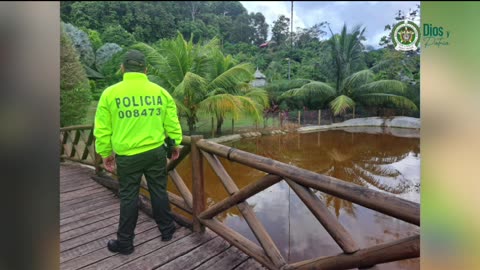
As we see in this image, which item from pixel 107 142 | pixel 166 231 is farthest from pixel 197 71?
pixel 166 231

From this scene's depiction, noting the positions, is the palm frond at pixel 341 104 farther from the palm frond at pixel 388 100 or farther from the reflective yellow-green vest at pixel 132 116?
the reflective yellow-green vest at pixel 132 116

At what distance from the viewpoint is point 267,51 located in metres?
0.97

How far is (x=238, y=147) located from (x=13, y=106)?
3.50ft

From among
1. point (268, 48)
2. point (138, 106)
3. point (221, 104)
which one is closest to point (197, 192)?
point (138, 106)

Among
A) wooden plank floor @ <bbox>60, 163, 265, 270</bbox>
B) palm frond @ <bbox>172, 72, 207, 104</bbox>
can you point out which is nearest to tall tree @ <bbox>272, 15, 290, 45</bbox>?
palm frond @ <bbox>172, 72, 207, 104</bbox>

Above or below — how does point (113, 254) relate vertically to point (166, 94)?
below

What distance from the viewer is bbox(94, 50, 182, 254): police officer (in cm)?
126

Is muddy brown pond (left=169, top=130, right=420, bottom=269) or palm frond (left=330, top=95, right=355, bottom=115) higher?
palm frond (left=330, top=95, right=355, bottom=115)

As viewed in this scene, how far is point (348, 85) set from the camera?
91 centimetres

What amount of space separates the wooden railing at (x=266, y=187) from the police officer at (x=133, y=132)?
23cm

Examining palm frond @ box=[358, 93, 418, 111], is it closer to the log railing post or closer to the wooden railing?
the wooden railing

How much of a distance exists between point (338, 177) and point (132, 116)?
844 millimetres

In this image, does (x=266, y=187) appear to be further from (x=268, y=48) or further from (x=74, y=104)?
(x=74, y=104)

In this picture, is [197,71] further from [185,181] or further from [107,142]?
[185,181]
